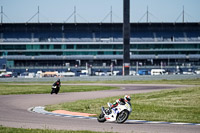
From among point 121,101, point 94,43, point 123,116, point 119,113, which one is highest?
point 94,43

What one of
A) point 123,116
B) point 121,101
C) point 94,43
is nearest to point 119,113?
point 123,116

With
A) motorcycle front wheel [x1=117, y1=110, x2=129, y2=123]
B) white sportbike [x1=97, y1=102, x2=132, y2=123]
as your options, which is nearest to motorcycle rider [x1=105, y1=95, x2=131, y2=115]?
white sportbike [x1=97, y1=102, x2=132, y2=123]

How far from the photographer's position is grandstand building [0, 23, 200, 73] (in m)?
125

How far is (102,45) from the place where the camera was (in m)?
126

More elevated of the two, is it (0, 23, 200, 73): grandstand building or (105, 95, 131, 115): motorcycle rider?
(0, 23, 200, 73): grandstand building

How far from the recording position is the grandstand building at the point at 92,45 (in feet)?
411

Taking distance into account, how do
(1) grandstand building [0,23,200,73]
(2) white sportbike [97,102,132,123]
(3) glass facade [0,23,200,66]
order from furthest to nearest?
(3) glass facade [0,23,200,66], (1) grandstand building [0,23,200,73], (2) white sportbike [97,102,132,123]

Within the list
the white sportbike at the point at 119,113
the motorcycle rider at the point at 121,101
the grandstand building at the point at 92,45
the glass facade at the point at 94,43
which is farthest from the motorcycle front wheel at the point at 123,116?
the glass facade at the point at 94,43

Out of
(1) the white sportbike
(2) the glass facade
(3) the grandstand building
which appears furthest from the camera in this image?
(2) the glass facade

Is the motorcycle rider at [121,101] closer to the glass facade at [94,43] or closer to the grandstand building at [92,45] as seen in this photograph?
the grandstand building at [92,45]

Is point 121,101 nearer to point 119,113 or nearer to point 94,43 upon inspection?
point 119,113

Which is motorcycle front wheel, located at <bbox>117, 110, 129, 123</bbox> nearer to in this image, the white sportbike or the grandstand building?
the white sportbike

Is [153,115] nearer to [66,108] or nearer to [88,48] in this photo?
[66,108]

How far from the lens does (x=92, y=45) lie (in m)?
126
